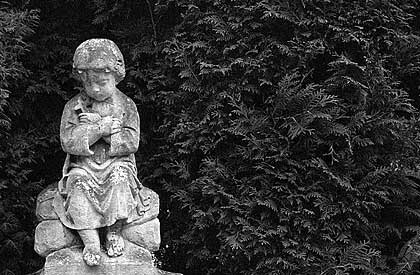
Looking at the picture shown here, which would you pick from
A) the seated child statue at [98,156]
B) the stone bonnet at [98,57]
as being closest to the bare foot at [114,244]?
the seated child statue at [98,156]

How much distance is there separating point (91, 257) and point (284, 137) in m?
2.18

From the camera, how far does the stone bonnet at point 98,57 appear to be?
5.40 meters

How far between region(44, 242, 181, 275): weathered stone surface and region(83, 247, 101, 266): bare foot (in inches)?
2.2

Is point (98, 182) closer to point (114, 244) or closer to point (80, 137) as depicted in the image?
point (80, 137)

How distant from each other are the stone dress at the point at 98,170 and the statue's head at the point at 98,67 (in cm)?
14

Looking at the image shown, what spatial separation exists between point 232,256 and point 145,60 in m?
2.47

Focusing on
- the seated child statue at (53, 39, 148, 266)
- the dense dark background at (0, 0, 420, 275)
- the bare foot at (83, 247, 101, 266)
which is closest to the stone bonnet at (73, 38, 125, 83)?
the seated child statue at (53, 39, 148, 266)

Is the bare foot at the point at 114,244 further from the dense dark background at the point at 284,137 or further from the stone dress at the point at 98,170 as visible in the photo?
the dense dark background at the point at 284,137

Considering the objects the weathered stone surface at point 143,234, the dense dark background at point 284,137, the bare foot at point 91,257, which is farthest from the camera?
the dense dark background at point 284,137

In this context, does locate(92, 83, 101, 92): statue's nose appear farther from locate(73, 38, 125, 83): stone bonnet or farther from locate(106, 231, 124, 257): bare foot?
locate(106, 231, 124, 257): bare foot

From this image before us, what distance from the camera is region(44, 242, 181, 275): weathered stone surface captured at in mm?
5301

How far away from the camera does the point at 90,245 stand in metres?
5.30

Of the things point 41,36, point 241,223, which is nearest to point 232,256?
point 241,223

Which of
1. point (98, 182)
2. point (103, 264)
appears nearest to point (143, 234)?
point (103, 264)
